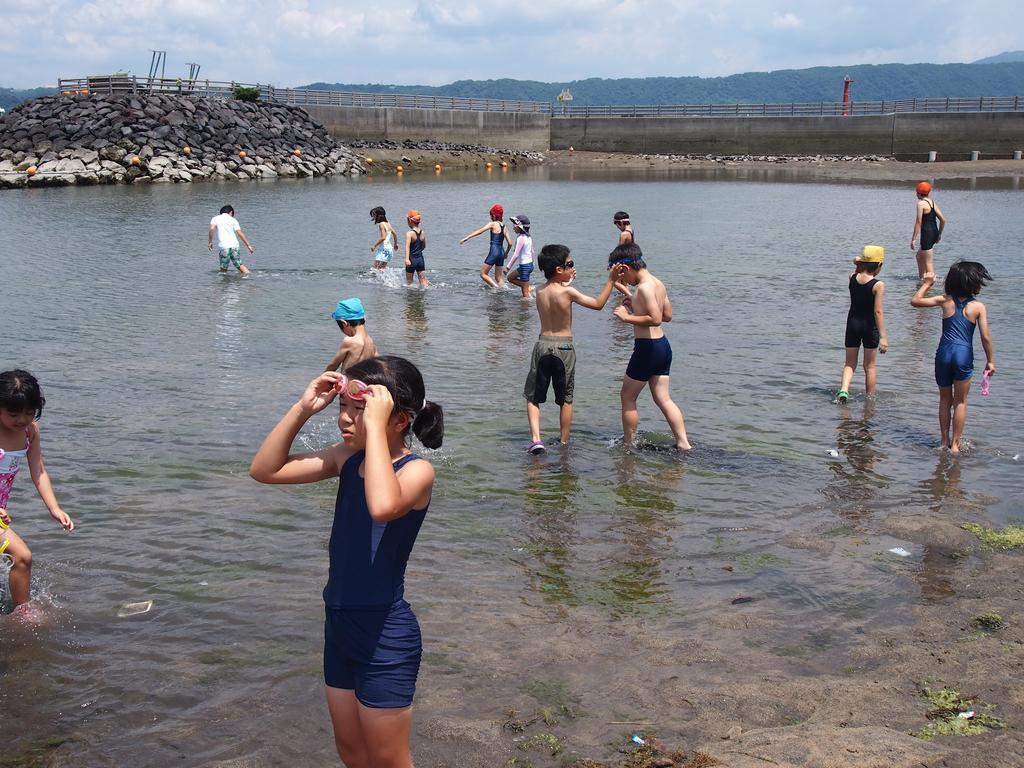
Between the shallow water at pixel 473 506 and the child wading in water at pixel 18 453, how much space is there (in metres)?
0.30

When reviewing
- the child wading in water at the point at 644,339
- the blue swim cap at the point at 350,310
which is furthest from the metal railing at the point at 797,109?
the blue swim cap at the point at 350,310

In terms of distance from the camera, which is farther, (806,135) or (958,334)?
(806,135)

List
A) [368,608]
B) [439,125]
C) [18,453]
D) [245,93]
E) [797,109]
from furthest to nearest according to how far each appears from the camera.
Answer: [797,109], [439,125], [245,93], [18,453], [368,608]

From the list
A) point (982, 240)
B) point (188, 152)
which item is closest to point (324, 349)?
point (982, 240)

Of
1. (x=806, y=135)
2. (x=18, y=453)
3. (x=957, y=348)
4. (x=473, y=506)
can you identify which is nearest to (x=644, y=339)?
(x=473, y=506)

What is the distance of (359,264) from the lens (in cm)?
2122

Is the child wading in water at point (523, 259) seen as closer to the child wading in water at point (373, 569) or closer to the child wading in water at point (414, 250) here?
the child wading in water at point (414, 250)

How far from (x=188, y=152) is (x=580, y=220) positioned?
23158 mm

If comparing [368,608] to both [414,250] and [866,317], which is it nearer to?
[866,317]

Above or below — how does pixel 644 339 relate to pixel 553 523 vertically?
above

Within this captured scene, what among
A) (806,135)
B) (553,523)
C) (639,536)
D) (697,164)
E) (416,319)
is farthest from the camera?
(806,135)

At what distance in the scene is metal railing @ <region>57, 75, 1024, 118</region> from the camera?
55.1 meters

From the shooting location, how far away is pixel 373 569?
345cm

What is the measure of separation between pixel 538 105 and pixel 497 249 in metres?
56.9
